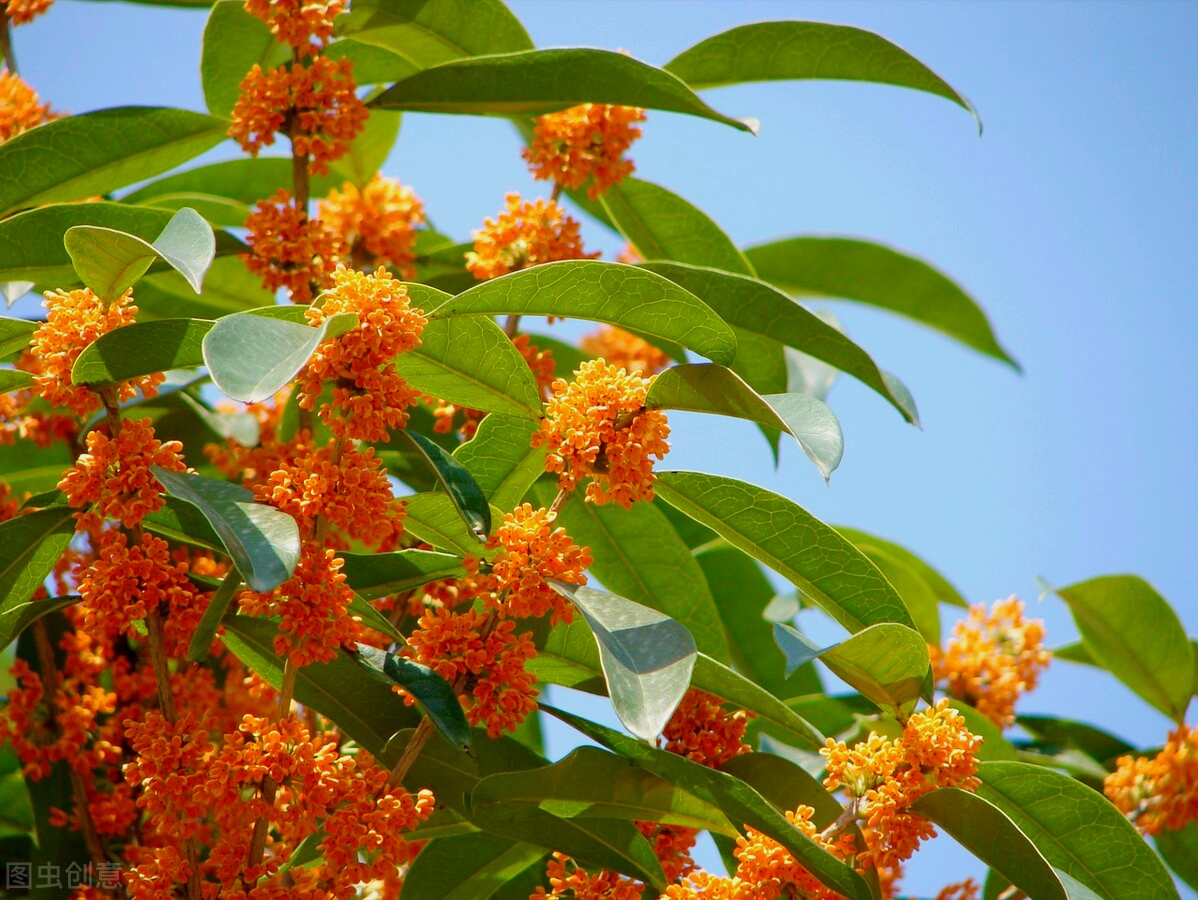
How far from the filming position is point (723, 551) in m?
2.59

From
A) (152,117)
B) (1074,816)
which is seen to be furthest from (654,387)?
(152,117)

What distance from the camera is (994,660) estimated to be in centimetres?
244

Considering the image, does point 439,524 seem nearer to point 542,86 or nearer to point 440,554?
point 440,554

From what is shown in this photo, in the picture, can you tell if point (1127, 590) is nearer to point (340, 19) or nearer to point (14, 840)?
point (340, 19)

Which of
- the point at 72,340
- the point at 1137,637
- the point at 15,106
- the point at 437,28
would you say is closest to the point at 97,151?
the point at 15,106

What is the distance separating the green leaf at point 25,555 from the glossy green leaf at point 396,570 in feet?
1.10

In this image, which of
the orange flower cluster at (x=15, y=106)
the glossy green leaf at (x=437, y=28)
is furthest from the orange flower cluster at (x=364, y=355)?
the orange flower cluster at (x=15, y=106)

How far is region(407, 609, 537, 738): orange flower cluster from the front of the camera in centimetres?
139

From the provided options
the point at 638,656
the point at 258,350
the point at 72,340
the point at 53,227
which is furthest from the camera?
the point at 53,227

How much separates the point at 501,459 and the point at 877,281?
134 cm

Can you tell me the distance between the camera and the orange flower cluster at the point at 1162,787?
7.13 feet

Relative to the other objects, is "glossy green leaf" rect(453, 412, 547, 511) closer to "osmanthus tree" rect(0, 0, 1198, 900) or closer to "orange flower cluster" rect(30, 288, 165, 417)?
"osmanthus tree" rect(0, 0, 1198, 900)

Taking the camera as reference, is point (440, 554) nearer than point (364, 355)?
No

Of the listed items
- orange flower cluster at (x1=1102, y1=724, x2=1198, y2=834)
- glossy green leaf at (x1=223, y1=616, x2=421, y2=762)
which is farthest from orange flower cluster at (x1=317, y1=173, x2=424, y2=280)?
orange flower cluster at (x1=1102, y1=724, x2=1198, y2=834)
